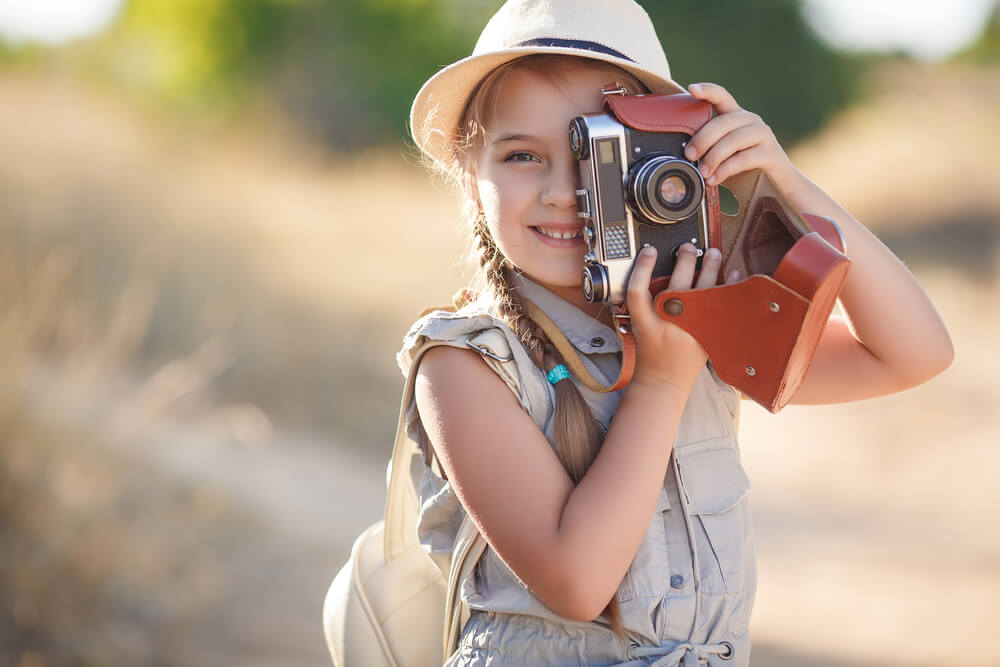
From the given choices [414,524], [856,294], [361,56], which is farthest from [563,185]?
[361,56]

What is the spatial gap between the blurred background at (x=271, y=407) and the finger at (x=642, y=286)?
1.21 meters

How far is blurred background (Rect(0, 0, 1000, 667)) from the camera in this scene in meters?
3.73

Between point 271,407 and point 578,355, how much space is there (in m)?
5.52

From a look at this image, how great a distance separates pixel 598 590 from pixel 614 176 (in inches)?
25.2

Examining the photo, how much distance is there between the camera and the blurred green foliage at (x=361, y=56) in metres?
18.5

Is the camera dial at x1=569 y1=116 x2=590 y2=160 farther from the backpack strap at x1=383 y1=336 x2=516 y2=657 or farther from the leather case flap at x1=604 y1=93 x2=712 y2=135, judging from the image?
the backpack strap at x1=383 y1=336 x2=516 y2=657

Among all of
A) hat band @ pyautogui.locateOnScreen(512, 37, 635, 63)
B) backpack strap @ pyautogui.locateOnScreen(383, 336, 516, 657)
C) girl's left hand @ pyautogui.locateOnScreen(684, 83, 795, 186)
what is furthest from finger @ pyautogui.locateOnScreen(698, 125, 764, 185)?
backpack strap @ pyautogui.locateOnScreen(383, 336, 516, 657)

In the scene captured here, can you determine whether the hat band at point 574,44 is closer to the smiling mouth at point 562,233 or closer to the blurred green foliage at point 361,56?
the smiling mouth at point 562,233

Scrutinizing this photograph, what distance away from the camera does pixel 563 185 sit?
1.53m

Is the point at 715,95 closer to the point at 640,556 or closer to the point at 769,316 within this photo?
the point at 769,316

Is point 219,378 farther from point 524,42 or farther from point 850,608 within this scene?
point 524,42

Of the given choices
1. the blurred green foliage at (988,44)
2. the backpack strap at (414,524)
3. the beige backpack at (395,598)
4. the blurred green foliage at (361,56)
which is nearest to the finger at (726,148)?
the backpack strap at (414,524)

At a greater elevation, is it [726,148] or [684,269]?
[726,148]

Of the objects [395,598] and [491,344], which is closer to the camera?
[491,344]
